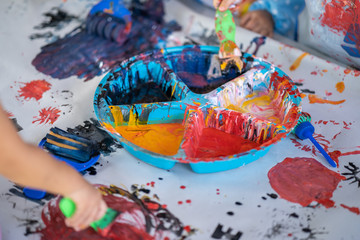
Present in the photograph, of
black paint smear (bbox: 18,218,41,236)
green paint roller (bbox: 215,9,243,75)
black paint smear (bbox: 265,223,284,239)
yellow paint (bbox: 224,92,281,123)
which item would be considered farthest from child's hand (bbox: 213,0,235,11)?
black paint smear (bbox: 18,218,41,236)

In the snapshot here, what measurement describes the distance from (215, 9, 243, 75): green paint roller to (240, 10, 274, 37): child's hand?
0.46 meters

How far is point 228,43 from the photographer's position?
1416 millimetres

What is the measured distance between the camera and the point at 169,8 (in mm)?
1947

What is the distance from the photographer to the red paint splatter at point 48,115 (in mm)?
1312

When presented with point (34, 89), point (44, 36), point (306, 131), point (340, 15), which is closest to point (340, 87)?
point (340, 15)

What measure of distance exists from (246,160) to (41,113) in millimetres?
756

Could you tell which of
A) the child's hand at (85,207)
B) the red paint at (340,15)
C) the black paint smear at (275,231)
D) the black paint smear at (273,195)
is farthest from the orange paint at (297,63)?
the child's hand at (85,207)

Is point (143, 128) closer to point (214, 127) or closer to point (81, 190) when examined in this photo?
point (214, 127)

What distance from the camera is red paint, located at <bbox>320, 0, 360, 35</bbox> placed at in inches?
52.3

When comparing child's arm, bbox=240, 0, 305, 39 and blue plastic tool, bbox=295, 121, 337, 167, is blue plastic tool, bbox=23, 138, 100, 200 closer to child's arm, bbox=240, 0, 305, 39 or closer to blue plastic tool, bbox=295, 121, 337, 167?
blue plastic tool, bbox=295, 121, 337, 167

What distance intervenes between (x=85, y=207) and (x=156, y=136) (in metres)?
0.43

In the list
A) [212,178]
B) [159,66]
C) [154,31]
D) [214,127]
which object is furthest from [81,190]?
[154,31]

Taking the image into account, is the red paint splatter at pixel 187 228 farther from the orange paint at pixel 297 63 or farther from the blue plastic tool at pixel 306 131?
the orange paint at pixel 297 63

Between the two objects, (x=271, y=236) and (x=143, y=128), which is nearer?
(x=271, y=236)
